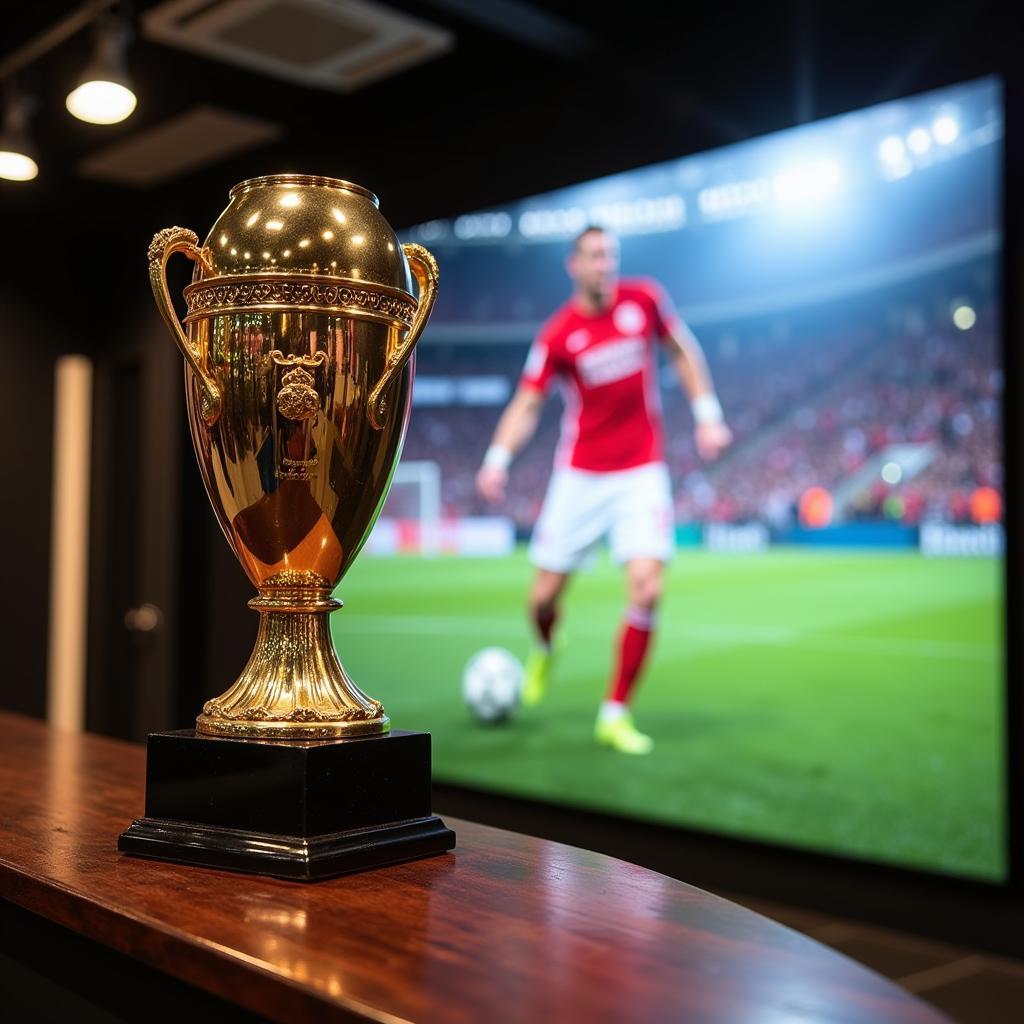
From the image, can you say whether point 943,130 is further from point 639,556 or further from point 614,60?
point 639,556

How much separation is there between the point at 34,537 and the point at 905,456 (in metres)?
4.45

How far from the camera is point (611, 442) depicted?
4070 mm

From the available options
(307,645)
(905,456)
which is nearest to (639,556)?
(905,456)

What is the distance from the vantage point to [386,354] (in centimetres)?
83

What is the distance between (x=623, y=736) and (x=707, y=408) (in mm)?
1142

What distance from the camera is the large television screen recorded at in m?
3.05

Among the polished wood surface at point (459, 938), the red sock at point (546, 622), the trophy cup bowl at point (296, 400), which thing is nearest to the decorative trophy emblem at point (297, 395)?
the trophy cup bowl at point (296, 400)

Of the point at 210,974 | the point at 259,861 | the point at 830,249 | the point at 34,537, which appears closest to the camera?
the point at 210,974

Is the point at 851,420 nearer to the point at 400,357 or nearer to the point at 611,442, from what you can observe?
the point at 611,442

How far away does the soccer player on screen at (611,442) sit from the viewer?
12.8 feet

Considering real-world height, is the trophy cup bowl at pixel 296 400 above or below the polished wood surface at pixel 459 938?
above

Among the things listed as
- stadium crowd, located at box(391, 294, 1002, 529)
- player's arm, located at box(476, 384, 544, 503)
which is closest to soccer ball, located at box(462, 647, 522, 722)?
player's arm, located at box(476, 384, 544, 503)

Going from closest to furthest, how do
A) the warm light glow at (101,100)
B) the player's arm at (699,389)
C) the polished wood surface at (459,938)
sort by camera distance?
the polished wood surface at (459,938), the warm light glow at (101,100), the player's arm at (699,389)

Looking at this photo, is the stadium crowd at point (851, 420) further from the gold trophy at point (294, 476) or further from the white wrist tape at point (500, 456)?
the gold trophy at point (294, 476)
